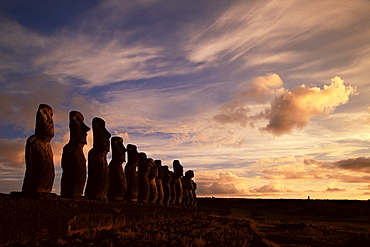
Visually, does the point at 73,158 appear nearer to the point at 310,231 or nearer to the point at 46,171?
the point at 46,171

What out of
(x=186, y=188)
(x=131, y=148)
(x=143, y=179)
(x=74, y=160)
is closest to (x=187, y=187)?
(x=186, y=188)

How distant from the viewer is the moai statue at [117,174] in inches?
529

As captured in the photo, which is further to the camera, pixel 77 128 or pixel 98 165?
pixel 98 165

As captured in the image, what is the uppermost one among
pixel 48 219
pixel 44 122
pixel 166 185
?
pixel 44 122

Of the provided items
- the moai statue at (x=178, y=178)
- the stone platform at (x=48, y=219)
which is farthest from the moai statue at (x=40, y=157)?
the moai statue at (x=178, y=178)

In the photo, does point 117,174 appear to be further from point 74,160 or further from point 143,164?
point 143,164

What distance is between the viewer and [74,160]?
9.90 m

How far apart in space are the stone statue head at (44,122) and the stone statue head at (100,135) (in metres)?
3.24

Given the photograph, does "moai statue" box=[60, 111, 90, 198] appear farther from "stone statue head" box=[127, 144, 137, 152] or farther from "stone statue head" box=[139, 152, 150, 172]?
"stone statue head" box=[139, 152, 150, 172]

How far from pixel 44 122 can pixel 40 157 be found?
81cm

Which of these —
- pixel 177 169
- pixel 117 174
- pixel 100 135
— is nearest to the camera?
pixel 100 135

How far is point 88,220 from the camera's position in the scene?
22.7 feet

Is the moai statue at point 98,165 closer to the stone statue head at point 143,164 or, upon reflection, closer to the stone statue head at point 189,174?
the stone statue head at point 143,164

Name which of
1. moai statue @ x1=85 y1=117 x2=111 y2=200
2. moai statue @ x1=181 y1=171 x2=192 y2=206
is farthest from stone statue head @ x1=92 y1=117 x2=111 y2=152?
moai statue @ x1=181 y1=171 x2=192 y2=206
